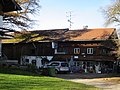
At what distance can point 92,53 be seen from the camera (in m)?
61.3

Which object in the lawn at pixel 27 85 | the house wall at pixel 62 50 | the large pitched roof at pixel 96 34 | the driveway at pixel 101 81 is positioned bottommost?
the driveway at pixel 101 81

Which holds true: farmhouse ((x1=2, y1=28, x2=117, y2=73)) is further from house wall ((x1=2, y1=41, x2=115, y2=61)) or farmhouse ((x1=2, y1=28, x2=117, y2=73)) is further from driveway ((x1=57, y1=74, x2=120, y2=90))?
driveway ((x1=57, y1=74, x2=120, y2=90))

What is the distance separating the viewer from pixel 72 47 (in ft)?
209

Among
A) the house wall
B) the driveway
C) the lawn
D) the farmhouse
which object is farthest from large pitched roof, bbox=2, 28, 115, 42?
the lawn

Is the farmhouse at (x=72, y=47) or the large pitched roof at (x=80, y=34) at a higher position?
the large pitched roof at (x=80, y=34)

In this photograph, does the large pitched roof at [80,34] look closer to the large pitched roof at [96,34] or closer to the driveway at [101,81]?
the large pitched roof at [96,34]

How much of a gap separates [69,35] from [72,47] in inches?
149

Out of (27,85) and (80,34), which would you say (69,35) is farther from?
(27,85)

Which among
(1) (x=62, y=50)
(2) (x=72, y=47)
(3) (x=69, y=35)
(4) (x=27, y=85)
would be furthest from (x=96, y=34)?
(4) (x=27, y=85)

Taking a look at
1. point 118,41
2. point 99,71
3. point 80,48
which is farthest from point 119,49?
point 80,48

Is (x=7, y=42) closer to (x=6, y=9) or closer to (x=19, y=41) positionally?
(x=19, y=41)

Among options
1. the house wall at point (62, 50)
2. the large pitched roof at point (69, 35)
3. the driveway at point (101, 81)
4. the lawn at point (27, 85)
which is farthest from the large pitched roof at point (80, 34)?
the lawn at point (27, 85)

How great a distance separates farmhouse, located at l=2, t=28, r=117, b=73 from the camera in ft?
200

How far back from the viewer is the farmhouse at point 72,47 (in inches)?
2400
